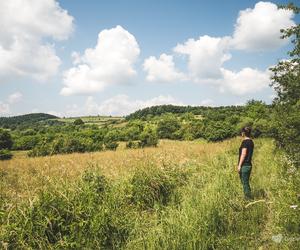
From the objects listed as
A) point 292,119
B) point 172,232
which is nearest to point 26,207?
point 172,232

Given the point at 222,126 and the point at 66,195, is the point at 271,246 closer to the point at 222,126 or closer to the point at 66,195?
the point at 66,195

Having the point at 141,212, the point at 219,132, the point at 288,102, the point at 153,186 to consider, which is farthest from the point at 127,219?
the point at 219,132

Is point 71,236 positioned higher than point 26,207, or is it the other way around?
point 26,207

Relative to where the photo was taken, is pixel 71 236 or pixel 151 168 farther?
pixel 151 168

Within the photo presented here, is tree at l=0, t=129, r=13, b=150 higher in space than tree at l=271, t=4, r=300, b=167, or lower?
lower

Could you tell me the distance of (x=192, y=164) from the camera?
447 inches

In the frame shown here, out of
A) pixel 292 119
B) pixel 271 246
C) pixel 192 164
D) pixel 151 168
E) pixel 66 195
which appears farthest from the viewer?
pixel 292 119

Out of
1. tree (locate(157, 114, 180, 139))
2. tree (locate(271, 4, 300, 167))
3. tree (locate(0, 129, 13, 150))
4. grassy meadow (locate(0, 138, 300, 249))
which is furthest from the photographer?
tree (locate(157, 114, 180, 139))

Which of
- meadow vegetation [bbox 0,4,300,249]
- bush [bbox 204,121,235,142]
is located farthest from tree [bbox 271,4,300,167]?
bush [bbox 204,121,235,142]

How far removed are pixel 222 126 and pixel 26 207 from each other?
57.6 metres

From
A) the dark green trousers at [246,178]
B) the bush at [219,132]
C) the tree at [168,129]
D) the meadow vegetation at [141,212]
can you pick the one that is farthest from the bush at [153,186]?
the tree at [168,129]

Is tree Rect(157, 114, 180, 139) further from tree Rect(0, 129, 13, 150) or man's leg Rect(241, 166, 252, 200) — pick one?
man's leg Rect(241, 166, 252, 200)

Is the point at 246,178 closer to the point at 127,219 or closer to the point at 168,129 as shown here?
the point at 127,219

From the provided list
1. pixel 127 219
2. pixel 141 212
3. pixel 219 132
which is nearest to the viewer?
pixel 127 219
